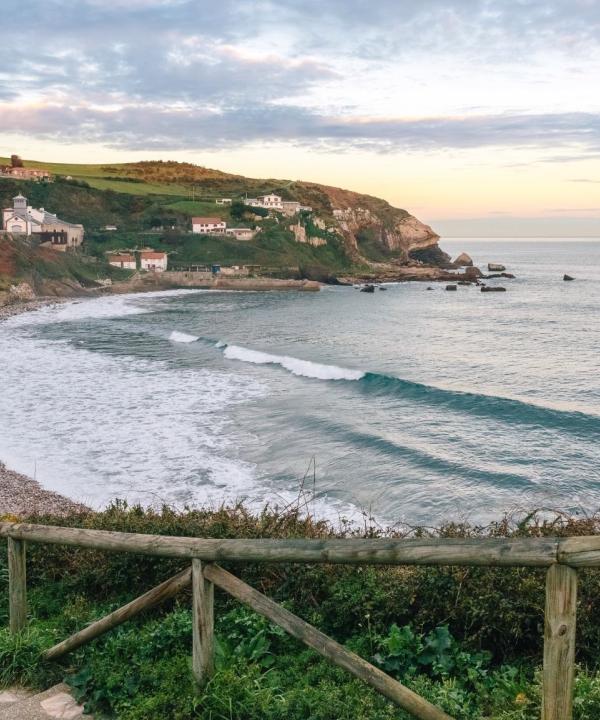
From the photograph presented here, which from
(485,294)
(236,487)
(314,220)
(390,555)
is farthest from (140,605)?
(314,220)

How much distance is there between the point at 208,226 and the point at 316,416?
111m

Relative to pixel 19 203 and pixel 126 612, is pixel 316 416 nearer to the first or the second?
pixel 126 612

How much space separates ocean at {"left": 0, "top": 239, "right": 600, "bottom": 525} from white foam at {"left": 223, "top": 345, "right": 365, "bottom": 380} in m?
0.19

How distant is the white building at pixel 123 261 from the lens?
10862cm

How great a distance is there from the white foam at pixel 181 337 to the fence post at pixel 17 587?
45818 millimetres

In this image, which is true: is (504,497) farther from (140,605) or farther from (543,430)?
(140,605)

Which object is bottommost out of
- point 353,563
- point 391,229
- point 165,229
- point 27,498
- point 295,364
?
point 27,498

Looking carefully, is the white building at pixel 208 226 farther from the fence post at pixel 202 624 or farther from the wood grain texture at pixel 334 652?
the wood grain texture at pixel 334 652

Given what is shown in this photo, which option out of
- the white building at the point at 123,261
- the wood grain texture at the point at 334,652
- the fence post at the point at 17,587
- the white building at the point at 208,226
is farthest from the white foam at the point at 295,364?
the white building at the point at 208,226

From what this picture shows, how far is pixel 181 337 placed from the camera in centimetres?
5278

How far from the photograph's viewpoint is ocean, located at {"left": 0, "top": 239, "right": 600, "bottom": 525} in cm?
1820

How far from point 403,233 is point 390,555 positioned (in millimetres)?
152741

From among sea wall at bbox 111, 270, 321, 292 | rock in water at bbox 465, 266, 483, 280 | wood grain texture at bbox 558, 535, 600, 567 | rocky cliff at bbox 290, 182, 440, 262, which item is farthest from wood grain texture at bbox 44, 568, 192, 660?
rocky cliff at bbox 290, 182, 440, 262

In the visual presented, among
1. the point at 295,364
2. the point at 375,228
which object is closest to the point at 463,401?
the point at 295,364
